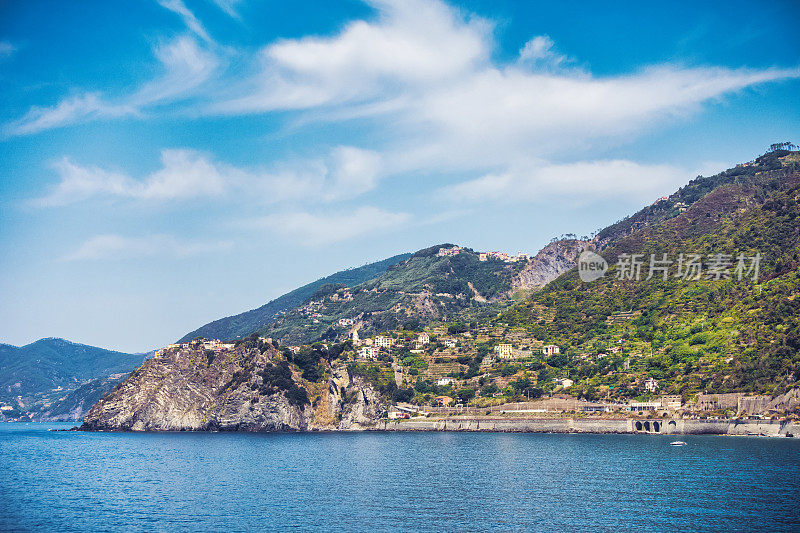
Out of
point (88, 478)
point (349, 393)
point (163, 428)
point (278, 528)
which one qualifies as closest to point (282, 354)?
point (349, 393)

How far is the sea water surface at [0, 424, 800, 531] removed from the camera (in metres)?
43.5

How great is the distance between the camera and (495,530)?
4150 centimetres

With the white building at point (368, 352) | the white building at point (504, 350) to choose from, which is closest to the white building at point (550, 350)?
the white building at point (504, 350)

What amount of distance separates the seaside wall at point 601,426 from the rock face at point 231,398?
9675 millimetres

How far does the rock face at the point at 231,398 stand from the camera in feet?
433

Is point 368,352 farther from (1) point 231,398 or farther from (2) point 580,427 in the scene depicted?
(2) point 580,427

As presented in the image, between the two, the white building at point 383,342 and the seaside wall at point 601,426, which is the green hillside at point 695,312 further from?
the white building at point 383,342

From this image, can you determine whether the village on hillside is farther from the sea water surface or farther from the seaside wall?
the sea water surface

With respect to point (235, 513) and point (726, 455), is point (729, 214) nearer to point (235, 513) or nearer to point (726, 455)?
point (726, 455)

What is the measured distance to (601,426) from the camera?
370 feet

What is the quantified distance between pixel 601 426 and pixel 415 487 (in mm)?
64796

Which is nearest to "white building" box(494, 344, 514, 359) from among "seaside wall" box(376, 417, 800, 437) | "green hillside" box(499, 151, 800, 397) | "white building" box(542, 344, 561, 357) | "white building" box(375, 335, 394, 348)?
"white building" box(542, 344, 561, 357)

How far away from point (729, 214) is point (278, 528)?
540 feet

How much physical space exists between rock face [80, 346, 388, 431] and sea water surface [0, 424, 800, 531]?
3774cm
